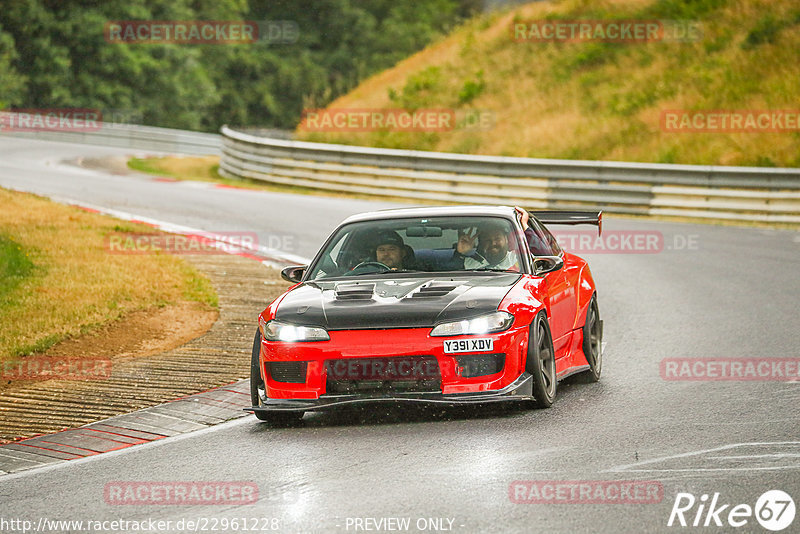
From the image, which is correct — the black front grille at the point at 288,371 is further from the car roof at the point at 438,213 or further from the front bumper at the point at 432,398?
the car roof at the point at 438,213

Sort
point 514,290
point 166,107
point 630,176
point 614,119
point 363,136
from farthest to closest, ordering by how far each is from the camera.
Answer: point 166,107 < point 363,136 < point 614,119 < point 630,176 < point 514,290

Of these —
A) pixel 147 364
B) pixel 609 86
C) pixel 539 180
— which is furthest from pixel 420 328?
pixel 609 86

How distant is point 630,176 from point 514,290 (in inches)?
613

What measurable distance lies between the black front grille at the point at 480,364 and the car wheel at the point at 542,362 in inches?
9.7

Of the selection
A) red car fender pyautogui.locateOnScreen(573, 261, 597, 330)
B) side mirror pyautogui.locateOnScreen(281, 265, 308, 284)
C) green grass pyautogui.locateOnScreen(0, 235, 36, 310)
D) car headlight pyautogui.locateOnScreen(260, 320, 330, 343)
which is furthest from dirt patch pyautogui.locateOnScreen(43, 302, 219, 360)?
red car fender pyautogui.locateOnScreen(573, 261, 597, 330)

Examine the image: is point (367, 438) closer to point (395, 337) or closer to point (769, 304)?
point (395, 337)

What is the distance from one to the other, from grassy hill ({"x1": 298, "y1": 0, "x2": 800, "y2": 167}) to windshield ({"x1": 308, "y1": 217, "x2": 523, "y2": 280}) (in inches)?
707

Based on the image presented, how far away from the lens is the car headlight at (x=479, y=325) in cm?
742

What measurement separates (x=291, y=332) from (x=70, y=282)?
21.3ft

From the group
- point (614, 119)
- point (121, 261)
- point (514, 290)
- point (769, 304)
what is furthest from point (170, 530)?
point (614, 119)

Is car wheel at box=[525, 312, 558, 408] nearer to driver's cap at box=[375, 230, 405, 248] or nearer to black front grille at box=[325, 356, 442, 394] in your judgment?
black front grille at box=[325, 356, 442, 394]

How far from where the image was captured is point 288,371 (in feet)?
25.1

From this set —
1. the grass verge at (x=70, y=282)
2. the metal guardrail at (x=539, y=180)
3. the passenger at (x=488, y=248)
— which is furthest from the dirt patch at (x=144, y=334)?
the metal guardrail at (x=539, y=180)

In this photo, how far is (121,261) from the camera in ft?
49.2
